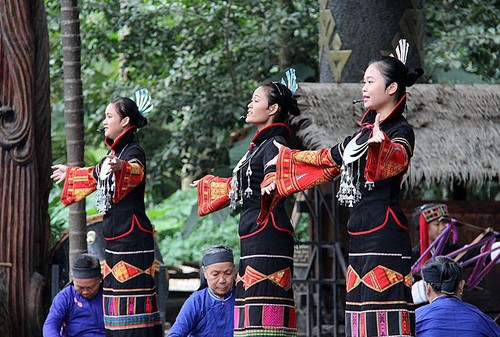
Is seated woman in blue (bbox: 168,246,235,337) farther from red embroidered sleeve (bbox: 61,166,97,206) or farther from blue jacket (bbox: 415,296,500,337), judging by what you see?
blue jacket (bbox: 415,296,500,337)

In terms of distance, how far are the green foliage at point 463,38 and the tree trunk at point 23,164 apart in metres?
4.16

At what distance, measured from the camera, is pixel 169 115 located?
37.6 feet

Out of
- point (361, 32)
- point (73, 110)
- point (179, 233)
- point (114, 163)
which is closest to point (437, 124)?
point (361, 32)

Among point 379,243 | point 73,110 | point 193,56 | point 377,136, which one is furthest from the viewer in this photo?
point 193,56

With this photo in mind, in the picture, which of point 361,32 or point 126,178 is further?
point 361,32

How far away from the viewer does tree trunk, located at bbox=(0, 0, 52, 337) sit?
8.11 meters

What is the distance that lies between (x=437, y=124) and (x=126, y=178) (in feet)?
10.5

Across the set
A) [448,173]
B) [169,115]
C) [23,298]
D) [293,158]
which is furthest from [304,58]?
[293,158]

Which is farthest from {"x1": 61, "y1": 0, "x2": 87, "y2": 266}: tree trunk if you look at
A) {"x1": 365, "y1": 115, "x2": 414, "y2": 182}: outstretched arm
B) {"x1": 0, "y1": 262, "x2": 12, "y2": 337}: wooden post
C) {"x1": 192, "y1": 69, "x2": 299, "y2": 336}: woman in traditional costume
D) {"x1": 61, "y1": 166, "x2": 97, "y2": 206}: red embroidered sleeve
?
{"x1": 365, "y1": 115, "x2": 414, "y2": 182}: outstretched arm

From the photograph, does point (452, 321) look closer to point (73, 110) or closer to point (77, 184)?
point (77, 184)

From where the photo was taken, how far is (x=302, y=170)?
554 centimetres

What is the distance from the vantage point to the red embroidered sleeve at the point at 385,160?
5098 mm

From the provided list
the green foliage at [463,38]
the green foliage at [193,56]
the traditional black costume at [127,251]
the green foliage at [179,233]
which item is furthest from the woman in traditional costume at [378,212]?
the green foliage at [179,233]

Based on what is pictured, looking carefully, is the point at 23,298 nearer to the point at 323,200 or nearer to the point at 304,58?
the point at 323,200
